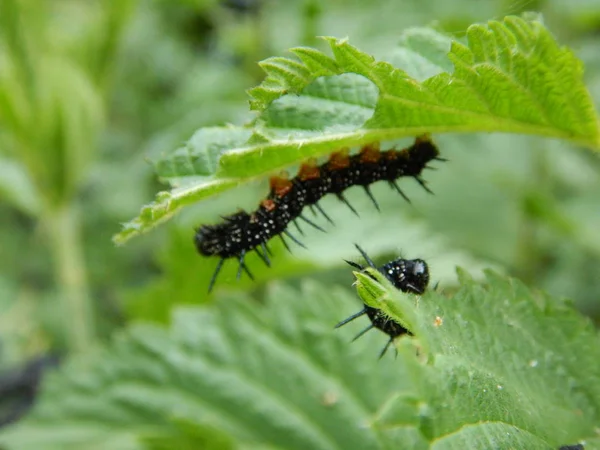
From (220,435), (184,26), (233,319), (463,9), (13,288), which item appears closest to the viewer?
(220,435)

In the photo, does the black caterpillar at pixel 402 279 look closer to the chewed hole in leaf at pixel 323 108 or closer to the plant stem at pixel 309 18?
the chewed hole in leaf at pixel 323 108

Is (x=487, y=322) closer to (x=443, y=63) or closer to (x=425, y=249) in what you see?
(x=443, y=63)

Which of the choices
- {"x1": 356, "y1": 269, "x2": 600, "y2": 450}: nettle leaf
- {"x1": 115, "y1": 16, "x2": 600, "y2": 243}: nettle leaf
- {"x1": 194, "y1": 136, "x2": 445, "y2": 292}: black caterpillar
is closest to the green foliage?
{"x1": 356, "y1": 269, "x2": 600, "y2": 450}: nettle leaf

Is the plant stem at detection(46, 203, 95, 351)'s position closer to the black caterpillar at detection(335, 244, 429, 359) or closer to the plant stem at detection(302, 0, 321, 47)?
the plant stem at detection(302, 0, 321, 47)

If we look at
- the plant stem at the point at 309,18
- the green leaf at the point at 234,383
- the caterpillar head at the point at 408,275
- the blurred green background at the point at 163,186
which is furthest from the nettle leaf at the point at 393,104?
the plant stem at the point at 309,18

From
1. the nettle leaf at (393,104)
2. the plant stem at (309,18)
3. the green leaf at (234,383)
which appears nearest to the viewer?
the nettle leaf at (393,104)

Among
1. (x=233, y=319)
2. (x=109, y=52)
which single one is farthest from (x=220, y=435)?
(x=109, y=52)
